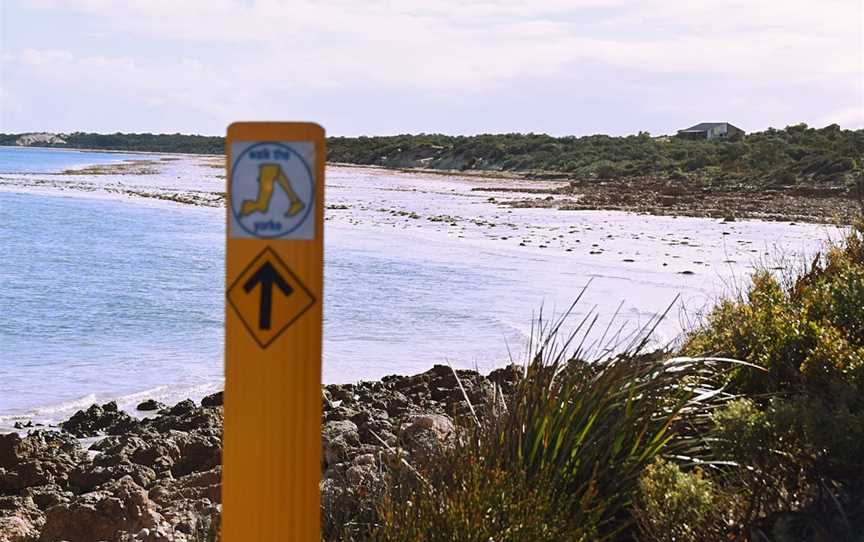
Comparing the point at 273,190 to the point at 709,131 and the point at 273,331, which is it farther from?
the point at 709,131

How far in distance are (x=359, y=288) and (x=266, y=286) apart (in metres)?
14.8

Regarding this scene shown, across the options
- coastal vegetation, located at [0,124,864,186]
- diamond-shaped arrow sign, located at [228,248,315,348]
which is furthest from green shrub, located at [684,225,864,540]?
coastal vegetation, located at [0,124,864,186]

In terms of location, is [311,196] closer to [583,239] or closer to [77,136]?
[583,239]

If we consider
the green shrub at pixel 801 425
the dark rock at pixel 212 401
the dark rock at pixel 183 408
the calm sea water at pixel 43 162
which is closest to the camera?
the green shrub at pixel 801 425

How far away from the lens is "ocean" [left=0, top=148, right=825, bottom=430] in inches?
442

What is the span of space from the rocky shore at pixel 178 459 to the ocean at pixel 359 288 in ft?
2.94

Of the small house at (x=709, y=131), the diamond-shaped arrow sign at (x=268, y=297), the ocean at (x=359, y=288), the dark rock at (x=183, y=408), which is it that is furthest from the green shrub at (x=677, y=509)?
the small house at (x=709, y=131)

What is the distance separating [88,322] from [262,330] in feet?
40.6

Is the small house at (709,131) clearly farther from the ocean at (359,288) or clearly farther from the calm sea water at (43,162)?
the ocean at (359,288)

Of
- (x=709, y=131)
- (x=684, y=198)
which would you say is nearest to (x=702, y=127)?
(x=709, y=131)

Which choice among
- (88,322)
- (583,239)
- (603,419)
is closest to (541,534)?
(603,419)

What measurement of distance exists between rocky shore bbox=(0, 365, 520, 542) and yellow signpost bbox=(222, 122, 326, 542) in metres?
1.96

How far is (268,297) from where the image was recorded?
81.4 inches

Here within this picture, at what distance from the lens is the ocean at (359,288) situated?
11.2 meters
